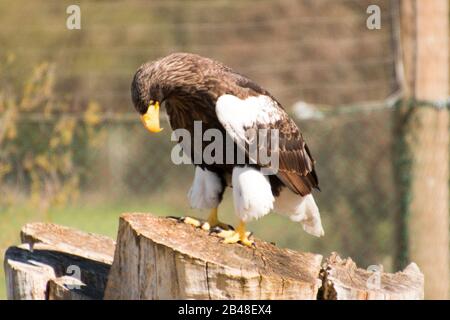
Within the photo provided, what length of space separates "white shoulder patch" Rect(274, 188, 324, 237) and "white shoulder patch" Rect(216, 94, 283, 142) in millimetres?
510

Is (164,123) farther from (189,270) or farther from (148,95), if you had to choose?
(189,270)

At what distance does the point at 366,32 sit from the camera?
28.9 feet

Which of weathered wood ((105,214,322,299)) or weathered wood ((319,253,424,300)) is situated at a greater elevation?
weathered wood ((105,214,322,299))

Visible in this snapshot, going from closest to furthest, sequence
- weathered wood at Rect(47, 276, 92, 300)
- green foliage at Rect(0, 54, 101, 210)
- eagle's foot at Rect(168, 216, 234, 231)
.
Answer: weathered wood at Rect(47, 276, 92, 300)
eagle's foot at Rect(168, 216, 234, 231)
green foliage at Rect(0, 54, 101, 210)

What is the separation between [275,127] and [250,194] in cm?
39

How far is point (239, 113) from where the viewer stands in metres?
4.62

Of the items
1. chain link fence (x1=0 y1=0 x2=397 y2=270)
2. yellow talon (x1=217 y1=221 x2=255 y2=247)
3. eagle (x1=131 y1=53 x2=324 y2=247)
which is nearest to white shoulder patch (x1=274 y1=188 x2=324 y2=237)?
eagle (x1=131 y1=53 x2=324 y2=247)

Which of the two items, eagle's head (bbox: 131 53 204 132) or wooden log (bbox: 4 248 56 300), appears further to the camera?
eagle's head (bbox: 131 53 204 132)

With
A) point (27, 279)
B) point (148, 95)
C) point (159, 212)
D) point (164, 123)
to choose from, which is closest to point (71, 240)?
point (27, 279)

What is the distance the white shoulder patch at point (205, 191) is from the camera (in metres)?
4.98

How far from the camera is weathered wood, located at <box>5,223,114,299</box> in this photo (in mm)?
4242

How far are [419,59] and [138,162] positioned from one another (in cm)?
251

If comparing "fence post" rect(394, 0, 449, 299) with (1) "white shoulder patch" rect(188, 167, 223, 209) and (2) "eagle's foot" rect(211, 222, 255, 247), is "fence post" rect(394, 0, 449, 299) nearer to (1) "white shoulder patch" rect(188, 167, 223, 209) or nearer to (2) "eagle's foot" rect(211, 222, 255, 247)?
(1) "white shoulder patch" rect(188, 167, 223, 209)
